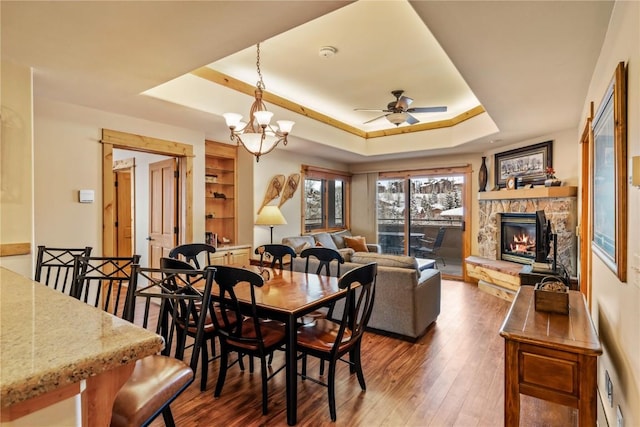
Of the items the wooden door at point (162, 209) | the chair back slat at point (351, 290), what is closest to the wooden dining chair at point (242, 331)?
the chair back slat at point (351, 290)

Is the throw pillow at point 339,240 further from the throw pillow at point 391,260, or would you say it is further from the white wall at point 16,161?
the white wall at point 16,161

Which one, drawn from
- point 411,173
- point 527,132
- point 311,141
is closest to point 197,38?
point 311,141

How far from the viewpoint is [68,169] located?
3549 mm

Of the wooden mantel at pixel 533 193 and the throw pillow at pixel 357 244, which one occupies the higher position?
the wooden mantel at pixel 533 193

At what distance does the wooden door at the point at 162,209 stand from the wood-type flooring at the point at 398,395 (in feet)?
7.81

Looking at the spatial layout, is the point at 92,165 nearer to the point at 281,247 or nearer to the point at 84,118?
the point at 84,118

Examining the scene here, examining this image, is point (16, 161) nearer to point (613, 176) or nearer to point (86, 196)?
point (86, 196)

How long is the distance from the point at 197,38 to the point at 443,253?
20.1 ft

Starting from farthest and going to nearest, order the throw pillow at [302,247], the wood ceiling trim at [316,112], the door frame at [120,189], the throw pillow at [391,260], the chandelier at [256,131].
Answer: the door frame at [120,189]
the throw pillow at [302,247]
the wood ceiling trim at [316,112]
the throw pillow at [391,260]
the chandelier at [256,131]

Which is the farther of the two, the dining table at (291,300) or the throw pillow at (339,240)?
the throw pillow at (339,240)

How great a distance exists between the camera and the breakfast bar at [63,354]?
59 centimetres

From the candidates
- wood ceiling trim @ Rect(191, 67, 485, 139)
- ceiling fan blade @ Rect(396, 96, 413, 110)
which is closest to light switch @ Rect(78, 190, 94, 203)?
wood ceiling trim @ Rect(191, 67, 485, 139)

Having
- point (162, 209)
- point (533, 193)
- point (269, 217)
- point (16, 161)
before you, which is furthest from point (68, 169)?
point (533, 193)

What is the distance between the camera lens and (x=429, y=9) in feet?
6.19
